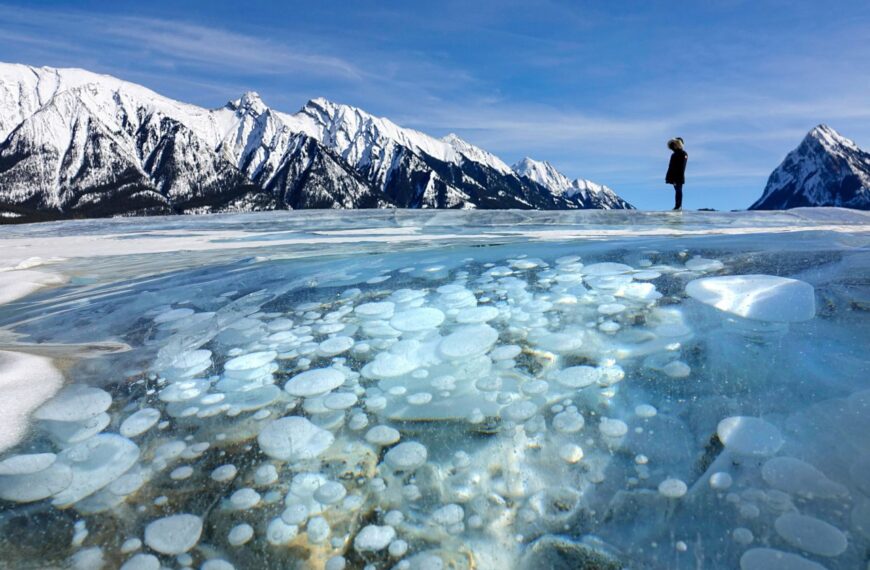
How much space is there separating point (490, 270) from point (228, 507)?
9.06ft

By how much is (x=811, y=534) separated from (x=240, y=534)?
1579 millimetres

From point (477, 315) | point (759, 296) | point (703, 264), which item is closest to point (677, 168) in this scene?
point (703, 264)

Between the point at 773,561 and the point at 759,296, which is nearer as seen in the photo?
the point at 773,561

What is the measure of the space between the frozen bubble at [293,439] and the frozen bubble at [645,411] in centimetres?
114

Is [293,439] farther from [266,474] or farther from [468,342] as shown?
[468,342]

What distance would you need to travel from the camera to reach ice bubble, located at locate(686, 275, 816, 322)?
8.34ft

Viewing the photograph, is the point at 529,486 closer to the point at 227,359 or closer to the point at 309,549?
the point at 309,549

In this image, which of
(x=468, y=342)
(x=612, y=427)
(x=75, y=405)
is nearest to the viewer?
(x=612, y=427)

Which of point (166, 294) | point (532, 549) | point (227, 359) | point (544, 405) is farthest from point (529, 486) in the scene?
point (166, 294)

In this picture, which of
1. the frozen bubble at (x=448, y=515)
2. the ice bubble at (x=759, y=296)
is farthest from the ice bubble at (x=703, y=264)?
the frozen bubble at (x=448, y=515)

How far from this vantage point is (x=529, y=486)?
156 cm

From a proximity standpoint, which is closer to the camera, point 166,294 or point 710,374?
point 710,374

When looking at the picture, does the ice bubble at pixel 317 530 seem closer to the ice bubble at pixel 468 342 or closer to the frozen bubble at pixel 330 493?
the frozen bubble at pixel 330 493

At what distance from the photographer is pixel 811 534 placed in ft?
4.22
